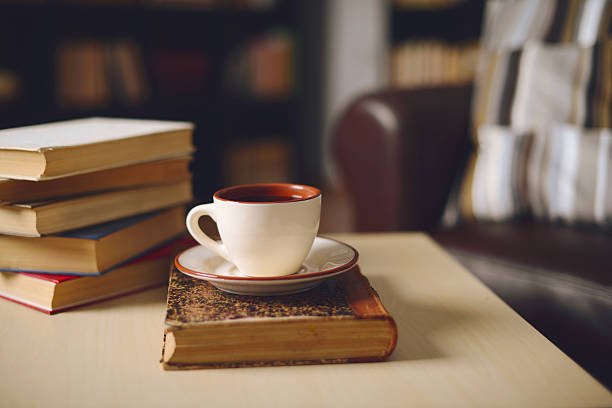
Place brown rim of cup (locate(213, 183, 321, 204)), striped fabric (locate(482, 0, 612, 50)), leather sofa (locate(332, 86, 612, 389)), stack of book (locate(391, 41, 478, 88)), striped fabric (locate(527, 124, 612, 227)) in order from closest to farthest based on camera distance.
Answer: brown rim of cup (locate(213, 183, 321, 204))
leather sofa (locate(332, 86, 612, 389))
striped fabric (locate(527, 124, 612, 227))
striped fabric (locate(482, 0, 612, 50))
stack of book (locate(391, 41, 478, 88))

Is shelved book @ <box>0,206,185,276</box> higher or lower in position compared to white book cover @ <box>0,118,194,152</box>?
lower

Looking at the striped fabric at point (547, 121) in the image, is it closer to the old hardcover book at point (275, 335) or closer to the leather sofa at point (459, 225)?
the leather sofa at point (459, 225)

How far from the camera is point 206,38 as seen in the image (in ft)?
9.44

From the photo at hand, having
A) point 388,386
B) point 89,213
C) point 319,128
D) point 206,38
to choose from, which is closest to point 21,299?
point 89,213

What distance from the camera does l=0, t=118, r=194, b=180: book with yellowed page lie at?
1.96ft

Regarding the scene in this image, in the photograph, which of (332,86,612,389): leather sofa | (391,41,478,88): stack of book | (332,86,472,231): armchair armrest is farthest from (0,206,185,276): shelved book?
(391,41,478,88): stack of book

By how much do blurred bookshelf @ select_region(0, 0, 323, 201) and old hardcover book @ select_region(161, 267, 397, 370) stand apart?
214 centimetres

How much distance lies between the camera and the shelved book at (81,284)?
623mm

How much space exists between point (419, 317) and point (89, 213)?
0.39m

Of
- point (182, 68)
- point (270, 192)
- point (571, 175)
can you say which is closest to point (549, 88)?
point (571, 175)

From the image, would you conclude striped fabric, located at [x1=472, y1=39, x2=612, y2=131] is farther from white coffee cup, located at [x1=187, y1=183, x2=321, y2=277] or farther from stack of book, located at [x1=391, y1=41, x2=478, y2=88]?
stack of book, located at [x1=391, y1=41, x2=478, y2=88]

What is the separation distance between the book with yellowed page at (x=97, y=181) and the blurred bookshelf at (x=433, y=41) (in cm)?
250

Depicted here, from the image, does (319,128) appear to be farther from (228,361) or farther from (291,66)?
(228,361)

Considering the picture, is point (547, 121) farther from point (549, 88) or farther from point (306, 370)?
point (306, 370)
